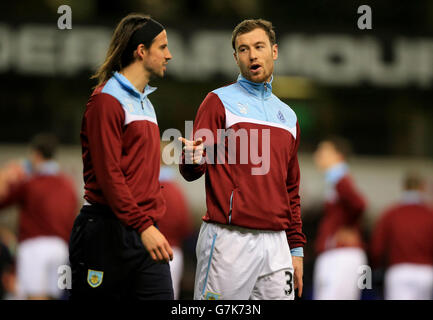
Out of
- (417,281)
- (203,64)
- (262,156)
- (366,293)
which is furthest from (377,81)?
(262,156)

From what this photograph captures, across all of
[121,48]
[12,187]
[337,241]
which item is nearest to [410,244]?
[337,241]

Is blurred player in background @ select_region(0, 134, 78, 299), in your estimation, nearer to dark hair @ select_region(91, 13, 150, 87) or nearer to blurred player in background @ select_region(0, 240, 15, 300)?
blurred player in background @ select_region(0, 240, 15, 300)

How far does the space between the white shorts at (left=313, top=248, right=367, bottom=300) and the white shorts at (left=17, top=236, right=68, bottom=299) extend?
10.4 ft

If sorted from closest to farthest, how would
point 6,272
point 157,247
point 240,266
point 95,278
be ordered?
point 157,247, point 95,278, point 240,266, point 6,272

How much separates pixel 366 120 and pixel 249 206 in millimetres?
10758

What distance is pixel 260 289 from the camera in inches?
147

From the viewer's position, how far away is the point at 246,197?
12.0 feet

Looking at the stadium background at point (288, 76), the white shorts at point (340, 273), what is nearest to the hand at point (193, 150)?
the white shorts at point (340, 273)

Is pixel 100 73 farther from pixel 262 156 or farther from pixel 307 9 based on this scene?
pixel 307 9

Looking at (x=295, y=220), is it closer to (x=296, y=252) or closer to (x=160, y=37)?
(x=296, y=252)

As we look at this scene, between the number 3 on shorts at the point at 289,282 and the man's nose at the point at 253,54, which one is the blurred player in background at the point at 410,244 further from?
the man's nose at the point at 253,54

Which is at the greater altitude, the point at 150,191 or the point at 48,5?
the point at 48,5

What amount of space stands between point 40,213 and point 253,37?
5.01 metres

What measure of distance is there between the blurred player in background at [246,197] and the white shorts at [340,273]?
4.55 meters
